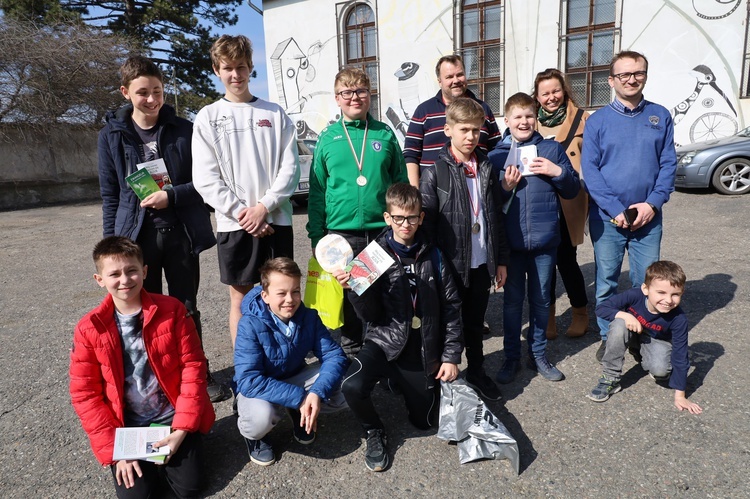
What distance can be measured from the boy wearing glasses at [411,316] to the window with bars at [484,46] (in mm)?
13385

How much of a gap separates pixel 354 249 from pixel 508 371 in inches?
50.5

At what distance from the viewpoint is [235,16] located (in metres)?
22.7

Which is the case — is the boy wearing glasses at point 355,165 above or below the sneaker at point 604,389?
above

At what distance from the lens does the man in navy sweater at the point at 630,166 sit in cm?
335

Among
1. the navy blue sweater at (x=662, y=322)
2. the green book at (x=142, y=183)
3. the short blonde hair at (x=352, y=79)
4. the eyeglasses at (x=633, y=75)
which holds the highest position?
the short blonde hair at (x=352, y=79)

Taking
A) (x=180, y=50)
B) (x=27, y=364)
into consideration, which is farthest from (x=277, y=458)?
(x=180, y=50)

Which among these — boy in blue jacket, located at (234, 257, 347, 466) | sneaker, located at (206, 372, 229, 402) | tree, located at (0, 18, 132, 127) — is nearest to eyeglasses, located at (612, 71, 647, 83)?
boy in blue jacket, located at (234, 257, 347, 466)

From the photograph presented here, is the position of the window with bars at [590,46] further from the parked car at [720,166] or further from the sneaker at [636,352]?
the sneaker at [636,352]

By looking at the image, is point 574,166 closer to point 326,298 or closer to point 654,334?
point 654,334

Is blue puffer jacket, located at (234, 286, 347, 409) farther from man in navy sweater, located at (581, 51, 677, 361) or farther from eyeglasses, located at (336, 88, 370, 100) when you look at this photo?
man in navy sweater, located at (581, 51, 677, 361)

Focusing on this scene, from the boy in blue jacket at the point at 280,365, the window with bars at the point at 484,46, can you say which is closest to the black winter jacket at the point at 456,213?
the boy in blue jacket at the point at 280,365

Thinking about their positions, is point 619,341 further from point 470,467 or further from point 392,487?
point 392,487

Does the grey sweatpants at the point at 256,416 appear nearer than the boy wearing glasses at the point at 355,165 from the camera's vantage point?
Yes

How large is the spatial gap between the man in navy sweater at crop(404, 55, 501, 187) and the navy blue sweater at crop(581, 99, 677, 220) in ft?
2.30
